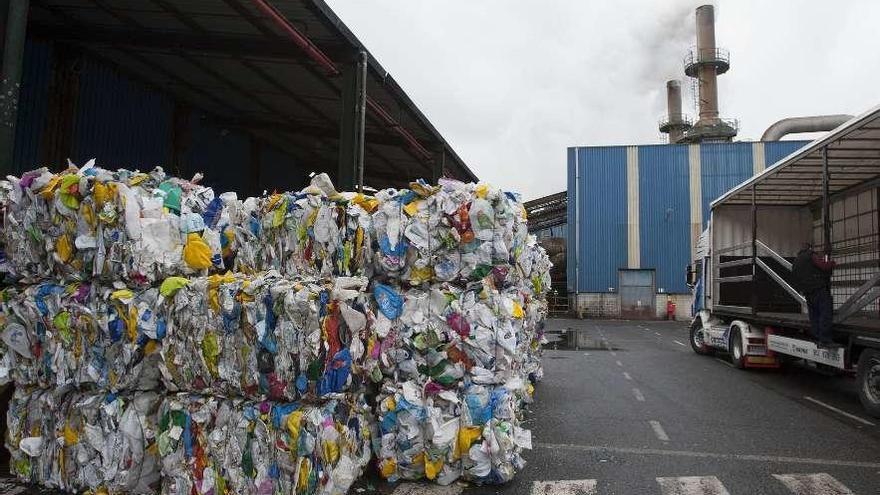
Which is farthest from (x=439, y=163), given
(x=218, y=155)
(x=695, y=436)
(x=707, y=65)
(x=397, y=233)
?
(x=707, y=65)

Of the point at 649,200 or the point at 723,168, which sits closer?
the point at 723,168

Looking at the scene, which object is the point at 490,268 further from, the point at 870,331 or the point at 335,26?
the point at 335,26

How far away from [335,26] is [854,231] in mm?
11155

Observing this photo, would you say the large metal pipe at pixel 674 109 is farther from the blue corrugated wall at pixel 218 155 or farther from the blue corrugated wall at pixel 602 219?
the blue corrugated wall at pixel 218 155

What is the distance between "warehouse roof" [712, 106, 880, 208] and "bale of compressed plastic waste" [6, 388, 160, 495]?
28.7ft

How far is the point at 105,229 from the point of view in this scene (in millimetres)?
4547

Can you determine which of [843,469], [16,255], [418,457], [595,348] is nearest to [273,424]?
[418,457]

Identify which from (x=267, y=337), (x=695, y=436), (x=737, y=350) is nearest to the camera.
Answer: (x=267, y=337)

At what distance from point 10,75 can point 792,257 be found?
1495cm

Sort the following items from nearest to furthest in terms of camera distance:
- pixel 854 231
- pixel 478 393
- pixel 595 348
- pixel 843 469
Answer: pixel 478 393 < pixel 843 469 < pixel 854 231 < pixel 595 348

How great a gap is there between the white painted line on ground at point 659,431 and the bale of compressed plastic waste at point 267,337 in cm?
381

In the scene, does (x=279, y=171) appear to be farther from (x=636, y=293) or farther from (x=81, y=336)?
(x=636, y=293)

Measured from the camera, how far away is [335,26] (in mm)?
11320

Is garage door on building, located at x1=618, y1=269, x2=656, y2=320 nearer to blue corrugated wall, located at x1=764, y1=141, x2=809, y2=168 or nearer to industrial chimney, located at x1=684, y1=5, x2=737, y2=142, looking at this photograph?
blue corrugated wall, located at x1=764, y1=141, x2=809, y2=168
